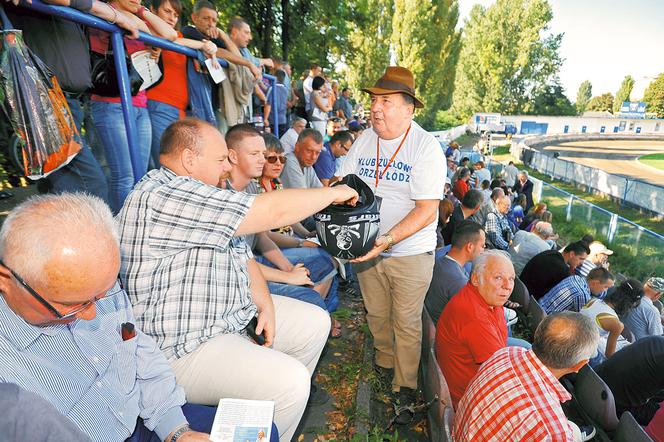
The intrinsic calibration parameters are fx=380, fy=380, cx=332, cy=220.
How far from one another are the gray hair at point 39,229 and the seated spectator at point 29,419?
1.20 ft

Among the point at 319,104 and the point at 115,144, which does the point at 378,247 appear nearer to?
the point at 115,144

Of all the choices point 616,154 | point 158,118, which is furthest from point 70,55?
point 616,154

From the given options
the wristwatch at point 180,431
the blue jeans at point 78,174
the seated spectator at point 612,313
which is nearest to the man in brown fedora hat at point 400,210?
the wristwatch at point 180,431

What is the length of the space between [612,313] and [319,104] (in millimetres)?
7461

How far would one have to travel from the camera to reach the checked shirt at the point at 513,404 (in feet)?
6.08

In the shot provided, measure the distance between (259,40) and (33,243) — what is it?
43.8 ft

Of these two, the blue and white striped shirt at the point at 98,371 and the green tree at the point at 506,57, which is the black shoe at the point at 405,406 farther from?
the green tree at the point at 506,57

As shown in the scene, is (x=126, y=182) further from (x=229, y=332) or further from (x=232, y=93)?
(x=232, y=93)

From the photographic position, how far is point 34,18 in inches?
89.0

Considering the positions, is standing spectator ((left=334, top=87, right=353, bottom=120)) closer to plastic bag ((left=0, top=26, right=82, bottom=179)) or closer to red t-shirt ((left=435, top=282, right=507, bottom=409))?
red t-shirt ((left=435, top=282, right=507, bottom=409))

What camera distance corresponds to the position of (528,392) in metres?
1.96

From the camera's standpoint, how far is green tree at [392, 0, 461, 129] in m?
34.3

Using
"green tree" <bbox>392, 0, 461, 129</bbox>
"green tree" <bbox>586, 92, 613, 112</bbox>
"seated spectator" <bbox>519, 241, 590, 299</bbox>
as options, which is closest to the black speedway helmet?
"seated spectator" <bbox>519, 241, 590, 299</bbox>

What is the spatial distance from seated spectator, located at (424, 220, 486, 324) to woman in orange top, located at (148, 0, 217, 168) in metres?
3.17
